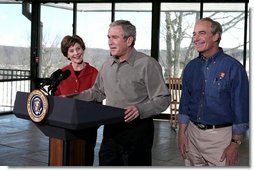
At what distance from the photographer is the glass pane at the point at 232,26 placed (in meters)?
8.20

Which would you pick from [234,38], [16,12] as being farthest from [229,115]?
[16,12]

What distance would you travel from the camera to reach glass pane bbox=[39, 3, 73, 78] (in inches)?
365

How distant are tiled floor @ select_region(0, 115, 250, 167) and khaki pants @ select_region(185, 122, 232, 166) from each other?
2085 mm

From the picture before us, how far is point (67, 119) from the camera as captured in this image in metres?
1.75

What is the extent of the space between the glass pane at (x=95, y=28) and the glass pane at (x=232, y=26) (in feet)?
7.61

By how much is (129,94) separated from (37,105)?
716 mm

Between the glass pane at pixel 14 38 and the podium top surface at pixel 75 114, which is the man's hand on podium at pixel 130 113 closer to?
the podium top surface at pixel 75 114

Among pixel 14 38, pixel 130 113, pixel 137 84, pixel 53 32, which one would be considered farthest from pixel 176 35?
pixel 130 113

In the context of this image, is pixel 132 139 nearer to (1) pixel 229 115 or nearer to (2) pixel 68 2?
(1) pixel 229 115

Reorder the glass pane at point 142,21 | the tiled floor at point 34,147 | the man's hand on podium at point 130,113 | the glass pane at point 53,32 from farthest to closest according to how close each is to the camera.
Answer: the glass pane at point 53,32, the glass pane at point 142,21, the tiled floor at point 34,147, the man's hand on podium at point 130,113

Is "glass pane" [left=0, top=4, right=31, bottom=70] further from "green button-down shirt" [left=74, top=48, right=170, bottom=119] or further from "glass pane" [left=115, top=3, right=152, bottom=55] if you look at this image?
"green button-down shirt" [left=74, top=48, right=170, bottom=119]

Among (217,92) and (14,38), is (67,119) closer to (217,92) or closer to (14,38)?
(217,92)

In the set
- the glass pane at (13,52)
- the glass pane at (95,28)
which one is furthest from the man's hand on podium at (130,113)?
the glass pane at (13,52)

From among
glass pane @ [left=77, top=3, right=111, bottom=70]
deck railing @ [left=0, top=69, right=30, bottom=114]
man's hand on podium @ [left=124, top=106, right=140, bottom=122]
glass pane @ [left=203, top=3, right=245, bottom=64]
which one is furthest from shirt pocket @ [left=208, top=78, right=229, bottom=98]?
deck railing @ [left=0, top=69, right=30, bottom=114]
